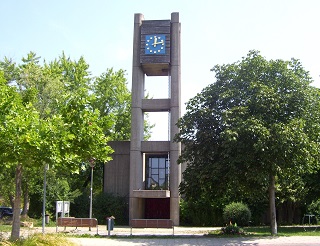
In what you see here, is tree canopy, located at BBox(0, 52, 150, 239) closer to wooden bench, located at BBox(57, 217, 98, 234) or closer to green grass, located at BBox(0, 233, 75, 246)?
green grass, located at BBox(0, 233, 75, 246)

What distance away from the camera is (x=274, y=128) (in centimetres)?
2048

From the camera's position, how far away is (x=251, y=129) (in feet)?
66.4

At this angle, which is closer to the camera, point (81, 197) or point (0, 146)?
point (0, 146)

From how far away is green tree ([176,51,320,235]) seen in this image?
20.6 meters

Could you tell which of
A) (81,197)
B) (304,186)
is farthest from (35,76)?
(304,186)

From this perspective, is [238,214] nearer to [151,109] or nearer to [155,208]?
[155,208]

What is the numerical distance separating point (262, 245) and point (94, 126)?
8.65m

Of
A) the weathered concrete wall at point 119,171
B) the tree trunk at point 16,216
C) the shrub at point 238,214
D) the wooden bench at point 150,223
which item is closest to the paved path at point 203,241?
the wooden bench at point 150,223

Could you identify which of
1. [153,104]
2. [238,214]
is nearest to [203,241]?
[238,214]

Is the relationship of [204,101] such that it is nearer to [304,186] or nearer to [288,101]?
[288,101]

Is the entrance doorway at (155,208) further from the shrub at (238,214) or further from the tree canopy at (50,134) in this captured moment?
the tree canopy at (50,134)

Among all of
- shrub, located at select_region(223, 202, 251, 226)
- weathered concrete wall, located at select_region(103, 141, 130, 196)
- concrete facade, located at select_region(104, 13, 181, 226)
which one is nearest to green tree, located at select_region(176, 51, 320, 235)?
shrub, located at select_region(223, 202, 251, 226)

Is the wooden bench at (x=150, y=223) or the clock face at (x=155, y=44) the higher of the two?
the clock face at (x=155, y=44)

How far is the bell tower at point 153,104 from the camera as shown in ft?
111
